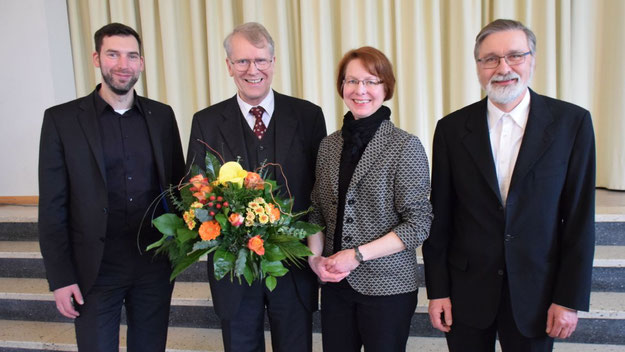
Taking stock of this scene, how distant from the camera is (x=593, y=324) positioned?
2.50 meters

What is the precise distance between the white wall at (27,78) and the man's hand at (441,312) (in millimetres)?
4054

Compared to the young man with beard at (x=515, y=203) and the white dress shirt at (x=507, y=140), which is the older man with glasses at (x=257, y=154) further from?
the white dress shirt at (x=507, y=140)

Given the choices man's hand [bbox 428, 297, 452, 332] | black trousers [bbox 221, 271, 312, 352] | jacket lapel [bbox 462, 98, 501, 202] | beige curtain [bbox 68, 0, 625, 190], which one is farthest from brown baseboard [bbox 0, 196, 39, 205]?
jacket lapel [bbox 462, 98, 501, 202]

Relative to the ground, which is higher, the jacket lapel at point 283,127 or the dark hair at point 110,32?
the dark hair at point 110,32

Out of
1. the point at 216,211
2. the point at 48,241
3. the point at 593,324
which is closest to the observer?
the point at 216,211

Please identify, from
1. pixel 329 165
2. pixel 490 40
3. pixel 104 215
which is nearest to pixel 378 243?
pixel 329 165

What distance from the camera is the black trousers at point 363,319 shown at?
1.64 metres

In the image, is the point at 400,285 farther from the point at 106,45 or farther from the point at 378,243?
the point at 106,45

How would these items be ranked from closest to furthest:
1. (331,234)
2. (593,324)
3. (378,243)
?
(378,243) < (331,234) < (593,324)

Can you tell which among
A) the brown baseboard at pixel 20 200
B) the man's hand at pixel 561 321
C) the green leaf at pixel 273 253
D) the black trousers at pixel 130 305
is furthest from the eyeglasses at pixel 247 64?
the brown baseboard at pixel 20 200

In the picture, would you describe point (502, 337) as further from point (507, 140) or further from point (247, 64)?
Result: point (247, 64)

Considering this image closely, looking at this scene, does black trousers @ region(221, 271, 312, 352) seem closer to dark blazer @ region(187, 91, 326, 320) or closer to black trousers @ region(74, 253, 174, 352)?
dark blazer @ region(187, 91, 326, 320)

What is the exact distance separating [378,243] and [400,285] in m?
0.20

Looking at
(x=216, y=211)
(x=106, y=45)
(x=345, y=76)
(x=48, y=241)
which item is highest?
(x=106, y=45)
